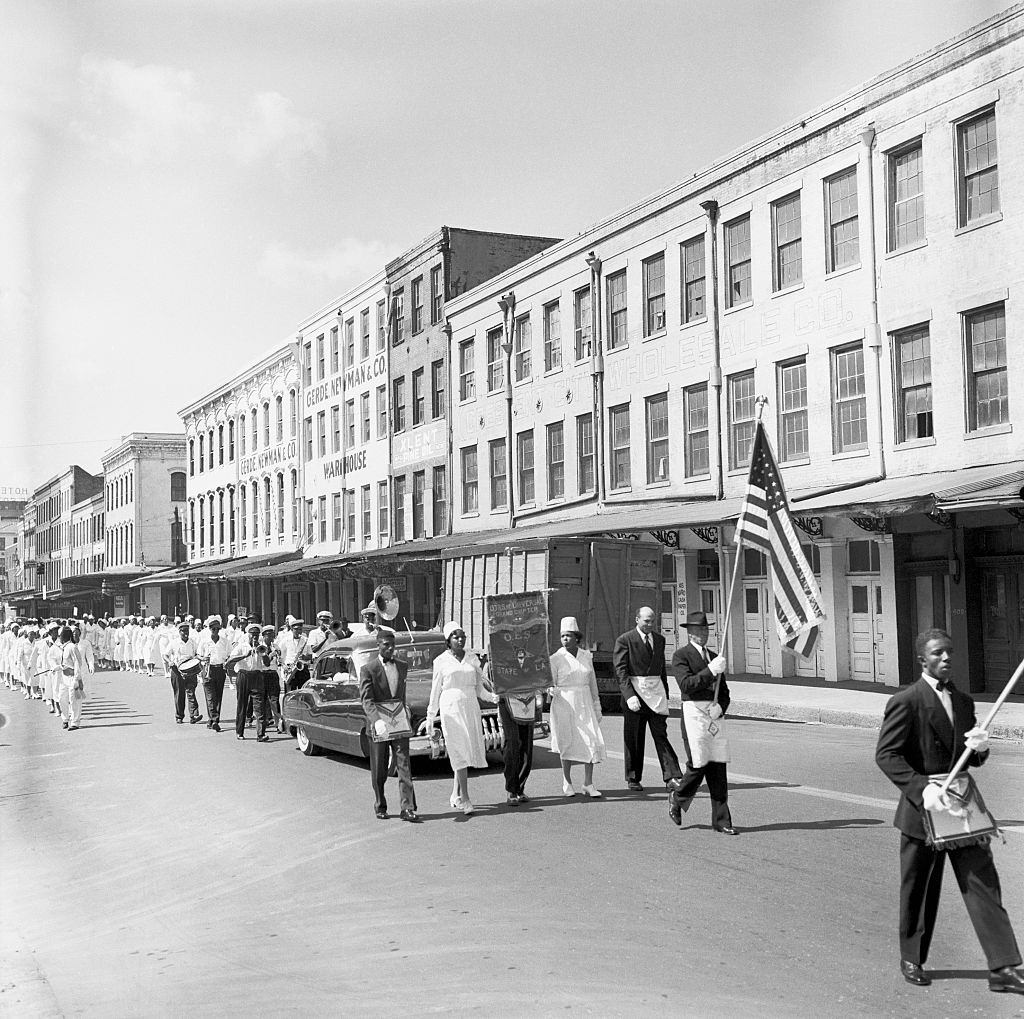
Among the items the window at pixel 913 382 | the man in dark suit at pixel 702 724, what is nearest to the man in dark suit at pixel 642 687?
the man in dark suit at pixel 702 724

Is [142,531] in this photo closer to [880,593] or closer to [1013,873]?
[880,593]

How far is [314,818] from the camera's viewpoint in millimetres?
11234

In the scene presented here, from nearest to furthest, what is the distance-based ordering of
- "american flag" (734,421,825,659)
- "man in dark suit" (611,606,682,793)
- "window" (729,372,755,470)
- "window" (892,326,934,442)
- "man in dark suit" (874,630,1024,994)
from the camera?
"man in dark suit" (874,630,1024,994), "american flag" (734,421,825,659), "man in dark suit" (611,606,682,793), "window" (892,326,934,442), "window" (729,372,755,470)

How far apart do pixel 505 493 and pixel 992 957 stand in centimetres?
3134

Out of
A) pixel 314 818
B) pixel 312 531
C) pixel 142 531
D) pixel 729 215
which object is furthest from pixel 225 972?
pixel 142 531

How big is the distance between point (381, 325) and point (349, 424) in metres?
4.85

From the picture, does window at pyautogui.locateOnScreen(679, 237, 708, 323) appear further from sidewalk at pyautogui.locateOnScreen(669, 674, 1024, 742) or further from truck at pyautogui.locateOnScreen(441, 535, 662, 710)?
sidewalk at pyautogui.locateOnScreen(669, 674, 1024, 742)

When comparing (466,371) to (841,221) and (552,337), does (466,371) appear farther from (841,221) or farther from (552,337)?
(841,221)

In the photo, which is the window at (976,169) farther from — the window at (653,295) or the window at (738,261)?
the window at (653,295)

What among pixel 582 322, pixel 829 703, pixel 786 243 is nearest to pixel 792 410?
pixel 786 243

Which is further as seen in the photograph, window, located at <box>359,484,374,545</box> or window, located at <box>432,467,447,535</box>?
window, located at <box>359,484,374,545</box>

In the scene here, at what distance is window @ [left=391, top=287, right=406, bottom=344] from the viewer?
44.3 m

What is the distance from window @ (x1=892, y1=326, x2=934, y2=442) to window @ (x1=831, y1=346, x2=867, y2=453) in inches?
36.7

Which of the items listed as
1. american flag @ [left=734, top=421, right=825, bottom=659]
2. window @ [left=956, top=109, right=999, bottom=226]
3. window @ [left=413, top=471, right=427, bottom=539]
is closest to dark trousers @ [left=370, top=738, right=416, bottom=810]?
american flag @ [left=734, top=421, right=825, bottom=659]
